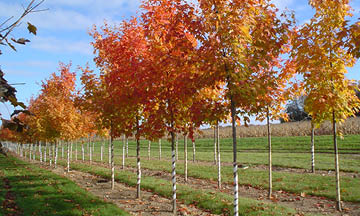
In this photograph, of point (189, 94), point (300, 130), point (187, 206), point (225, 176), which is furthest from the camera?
point (300, 130)

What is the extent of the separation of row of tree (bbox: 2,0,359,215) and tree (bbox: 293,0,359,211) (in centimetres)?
3

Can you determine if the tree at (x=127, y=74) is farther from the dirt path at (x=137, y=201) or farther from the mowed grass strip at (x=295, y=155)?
the mowed grass strip at (x=295, y=155)

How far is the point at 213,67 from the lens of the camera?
640cm

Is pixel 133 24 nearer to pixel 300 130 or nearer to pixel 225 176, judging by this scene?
pixel 225 176

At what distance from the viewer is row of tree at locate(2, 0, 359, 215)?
652 centimetres

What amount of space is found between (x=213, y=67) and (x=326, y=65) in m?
4.86

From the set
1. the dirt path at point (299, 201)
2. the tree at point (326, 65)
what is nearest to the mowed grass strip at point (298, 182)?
the dirt path at point (299, 201)

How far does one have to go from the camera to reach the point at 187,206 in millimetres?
9922

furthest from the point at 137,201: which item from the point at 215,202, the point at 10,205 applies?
the point at 10,205

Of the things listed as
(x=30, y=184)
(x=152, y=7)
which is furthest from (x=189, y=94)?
(x=30, y=184)

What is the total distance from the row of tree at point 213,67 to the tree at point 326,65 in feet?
0.10

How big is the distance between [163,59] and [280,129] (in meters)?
39.8

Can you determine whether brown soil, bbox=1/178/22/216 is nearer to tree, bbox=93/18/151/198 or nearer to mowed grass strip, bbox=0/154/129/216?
mowed grass strip, bbox=0/154/129/216

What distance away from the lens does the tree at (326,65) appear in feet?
29.4
